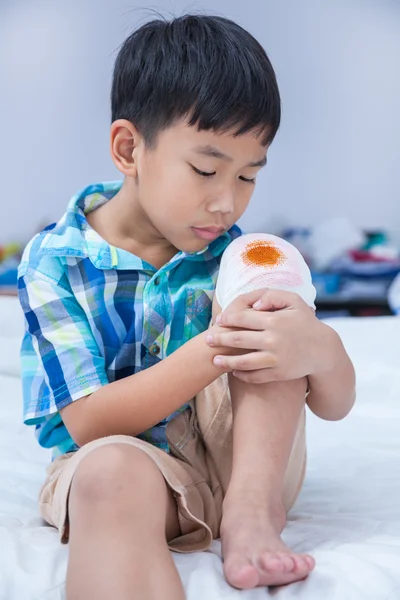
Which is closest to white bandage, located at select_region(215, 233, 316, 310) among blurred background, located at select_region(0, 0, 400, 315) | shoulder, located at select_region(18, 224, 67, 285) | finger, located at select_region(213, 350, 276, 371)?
finger, located at select_region(213, 350, 276, 371)

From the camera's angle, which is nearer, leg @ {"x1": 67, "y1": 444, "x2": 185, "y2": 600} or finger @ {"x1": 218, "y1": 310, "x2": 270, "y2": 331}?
leg @ {"x1": 67, "y1": 444, "x2": 185, "y2": 600}

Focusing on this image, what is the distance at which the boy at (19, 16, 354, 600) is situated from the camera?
2.66 feet

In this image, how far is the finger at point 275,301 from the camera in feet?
2.96

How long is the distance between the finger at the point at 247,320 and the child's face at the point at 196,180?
0.52 feet

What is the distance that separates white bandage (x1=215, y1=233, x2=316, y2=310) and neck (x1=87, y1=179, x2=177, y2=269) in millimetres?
123

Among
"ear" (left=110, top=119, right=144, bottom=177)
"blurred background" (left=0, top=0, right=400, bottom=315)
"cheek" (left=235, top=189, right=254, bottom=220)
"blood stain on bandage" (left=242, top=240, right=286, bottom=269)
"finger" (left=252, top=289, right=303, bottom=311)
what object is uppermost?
"ear" (left=110, top=119, right=144, bottom=177)

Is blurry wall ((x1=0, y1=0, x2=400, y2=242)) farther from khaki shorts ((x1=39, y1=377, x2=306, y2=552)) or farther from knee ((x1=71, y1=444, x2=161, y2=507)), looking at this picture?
knee ((x1=71, y1=444, x2=161, y2=507))

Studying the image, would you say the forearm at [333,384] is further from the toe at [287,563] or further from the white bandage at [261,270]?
the toe at [287,563]

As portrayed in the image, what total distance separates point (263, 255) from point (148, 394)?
23 cm

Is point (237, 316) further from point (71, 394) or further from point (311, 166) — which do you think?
point (311, 166)

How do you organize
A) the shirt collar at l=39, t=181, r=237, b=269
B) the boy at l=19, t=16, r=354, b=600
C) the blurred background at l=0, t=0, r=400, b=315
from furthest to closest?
1. the blurred background at l=0, t=0, r=400, b=315
2. the shirt collar at l=39, t=181, r=237, b=269
3. the boy at l=19, t=16, r=354, b=600

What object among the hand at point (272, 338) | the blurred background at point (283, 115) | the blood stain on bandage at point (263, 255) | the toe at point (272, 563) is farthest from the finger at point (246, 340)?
the blurred background at point (283, 115)

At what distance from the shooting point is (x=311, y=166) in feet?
11.1

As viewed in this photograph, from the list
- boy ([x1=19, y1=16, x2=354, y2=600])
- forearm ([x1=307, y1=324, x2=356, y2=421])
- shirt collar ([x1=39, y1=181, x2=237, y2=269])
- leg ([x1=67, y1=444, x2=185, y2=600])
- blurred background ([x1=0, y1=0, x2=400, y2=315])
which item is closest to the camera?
leg ([x1=67, y1=444, x2=185, y2=600])
